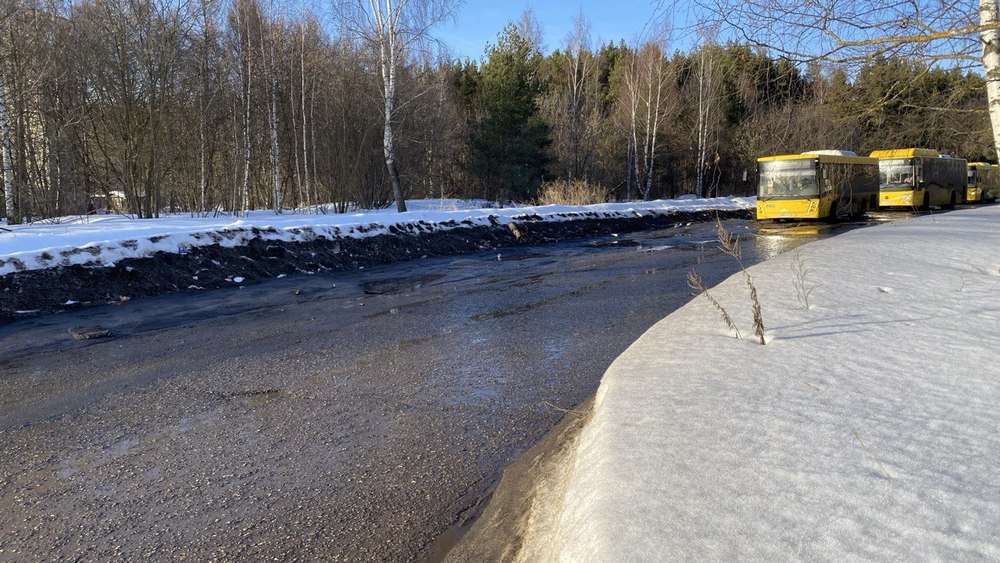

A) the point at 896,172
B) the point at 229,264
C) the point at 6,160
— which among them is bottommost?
the point at 229,264

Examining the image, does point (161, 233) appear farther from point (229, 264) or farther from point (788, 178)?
point (788, 178)

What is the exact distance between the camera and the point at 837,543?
2.32m

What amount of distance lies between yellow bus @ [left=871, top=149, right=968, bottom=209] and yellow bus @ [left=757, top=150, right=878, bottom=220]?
14.9 ft

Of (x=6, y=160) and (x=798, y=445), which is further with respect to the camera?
(x=6, y=160)

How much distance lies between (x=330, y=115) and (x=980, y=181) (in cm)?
4167

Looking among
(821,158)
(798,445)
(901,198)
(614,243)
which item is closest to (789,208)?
(821,158)

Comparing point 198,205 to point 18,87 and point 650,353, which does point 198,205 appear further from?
point 650,353

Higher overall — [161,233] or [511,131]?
[511,131]

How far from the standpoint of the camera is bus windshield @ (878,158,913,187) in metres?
31.2

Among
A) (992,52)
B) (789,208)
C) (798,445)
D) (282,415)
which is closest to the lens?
(798,445)

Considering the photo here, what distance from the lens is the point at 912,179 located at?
1231 inches

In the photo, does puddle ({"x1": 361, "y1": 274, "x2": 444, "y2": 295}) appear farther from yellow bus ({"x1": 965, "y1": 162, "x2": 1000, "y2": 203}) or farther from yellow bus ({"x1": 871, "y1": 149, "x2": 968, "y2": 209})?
yellow bus ({"x1": 965, "y1": 162, "x2": 1000, "y2": 203})

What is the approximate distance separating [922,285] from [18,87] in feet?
78.7

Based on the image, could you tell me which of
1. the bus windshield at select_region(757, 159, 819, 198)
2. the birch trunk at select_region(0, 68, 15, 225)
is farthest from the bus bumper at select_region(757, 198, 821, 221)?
the birch trunk at select_region(0, 68, 15, 225)
